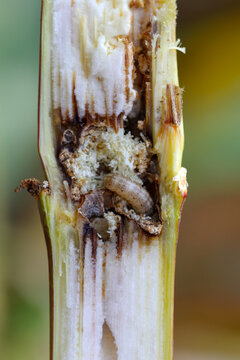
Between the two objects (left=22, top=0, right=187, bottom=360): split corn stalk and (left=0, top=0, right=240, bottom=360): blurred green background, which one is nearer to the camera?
(left=22, top=0, right=187, bottom=360): split corn stalk

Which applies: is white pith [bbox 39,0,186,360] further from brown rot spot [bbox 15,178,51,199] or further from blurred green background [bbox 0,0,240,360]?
blurred green background [bbox 0,0,240,360]

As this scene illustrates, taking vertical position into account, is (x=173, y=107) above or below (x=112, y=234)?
above

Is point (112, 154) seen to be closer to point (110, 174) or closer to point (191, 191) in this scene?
point (110, 174)

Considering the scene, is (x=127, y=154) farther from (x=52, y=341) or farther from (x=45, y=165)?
(x=52, y=341)

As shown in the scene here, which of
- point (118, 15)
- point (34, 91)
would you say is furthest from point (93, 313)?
point (34, 91)

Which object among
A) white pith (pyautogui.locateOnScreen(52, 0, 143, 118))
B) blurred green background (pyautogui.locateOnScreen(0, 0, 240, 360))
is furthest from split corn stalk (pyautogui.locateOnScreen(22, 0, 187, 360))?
blurred green background (pyautogui.locateOnScreen(0, 0, 240, 360))

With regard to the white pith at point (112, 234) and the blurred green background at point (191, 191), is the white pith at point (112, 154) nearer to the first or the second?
the white pith at point (112, 234)

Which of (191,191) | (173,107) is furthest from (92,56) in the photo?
(191,191)

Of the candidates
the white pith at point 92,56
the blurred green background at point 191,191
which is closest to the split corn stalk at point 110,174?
the white pith at point 92,56
